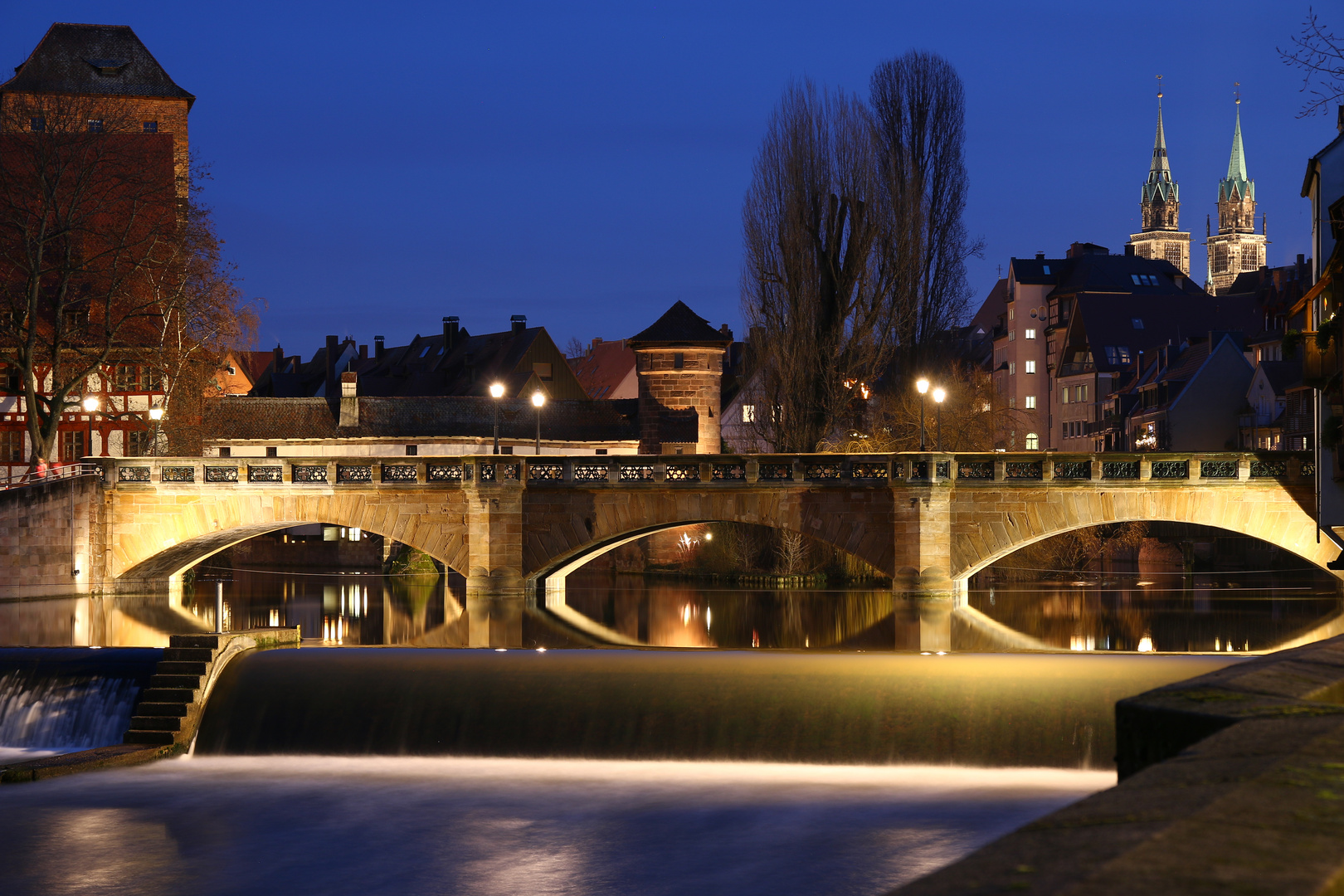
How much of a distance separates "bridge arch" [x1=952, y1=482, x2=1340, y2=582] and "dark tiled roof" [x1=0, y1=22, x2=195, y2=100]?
48795 mm

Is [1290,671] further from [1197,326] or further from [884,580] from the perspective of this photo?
[1197,326]

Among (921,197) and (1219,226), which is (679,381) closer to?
(921,197)

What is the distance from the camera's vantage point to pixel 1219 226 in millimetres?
179375

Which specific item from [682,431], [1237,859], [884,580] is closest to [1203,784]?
[1237,859]

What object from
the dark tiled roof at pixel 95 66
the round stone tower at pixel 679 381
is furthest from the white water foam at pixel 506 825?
the dark tiled roof at pixel 95 66

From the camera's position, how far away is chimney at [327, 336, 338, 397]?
8388 cm

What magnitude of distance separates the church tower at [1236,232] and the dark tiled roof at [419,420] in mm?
130566

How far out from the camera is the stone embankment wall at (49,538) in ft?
121

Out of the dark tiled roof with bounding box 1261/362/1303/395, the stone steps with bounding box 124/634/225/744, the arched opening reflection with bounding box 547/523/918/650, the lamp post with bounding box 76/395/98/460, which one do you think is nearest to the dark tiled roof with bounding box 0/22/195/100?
the lamp post with bounding box 76/395/98/460

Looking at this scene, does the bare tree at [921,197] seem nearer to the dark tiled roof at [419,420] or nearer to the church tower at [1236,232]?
the dark tiled roof at [419,420]

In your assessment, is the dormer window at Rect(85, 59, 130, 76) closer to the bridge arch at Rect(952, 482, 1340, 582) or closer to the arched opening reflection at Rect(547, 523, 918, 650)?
the arched opening reflection at Rect(547, 523, 918, 650)

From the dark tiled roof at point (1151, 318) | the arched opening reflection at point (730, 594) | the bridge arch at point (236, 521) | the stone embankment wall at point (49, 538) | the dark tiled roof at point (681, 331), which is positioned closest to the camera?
the arched opening reflection at point (730, 594)

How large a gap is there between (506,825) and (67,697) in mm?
8227

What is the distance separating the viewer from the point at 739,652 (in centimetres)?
2056
